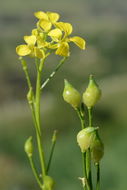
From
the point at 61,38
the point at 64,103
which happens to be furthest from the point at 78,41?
the point at 64,103

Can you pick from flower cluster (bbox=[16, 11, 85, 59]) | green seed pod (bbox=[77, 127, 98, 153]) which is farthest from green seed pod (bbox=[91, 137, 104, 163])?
flower cluster (bbox=[16, 11, 85, 59])

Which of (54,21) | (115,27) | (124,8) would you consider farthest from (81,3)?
(54,21)

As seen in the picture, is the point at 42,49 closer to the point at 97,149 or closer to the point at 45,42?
the point at 45,42

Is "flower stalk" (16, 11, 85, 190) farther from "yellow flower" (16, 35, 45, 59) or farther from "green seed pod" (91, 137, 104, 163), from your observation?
"green seed pod" (91, 137, 104, 163)

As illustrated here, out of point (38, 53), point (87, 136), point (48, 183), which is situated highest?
point (38, 53)

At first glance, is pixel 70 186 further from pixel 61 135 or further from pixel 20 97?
pixel 20 97

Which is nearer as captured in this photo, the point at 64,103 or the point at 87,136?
the point at 87,136
